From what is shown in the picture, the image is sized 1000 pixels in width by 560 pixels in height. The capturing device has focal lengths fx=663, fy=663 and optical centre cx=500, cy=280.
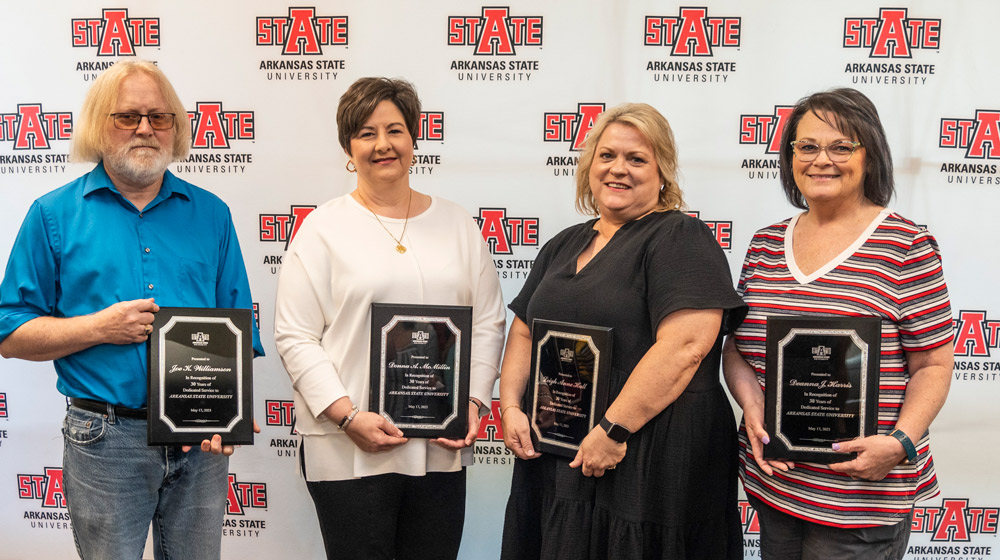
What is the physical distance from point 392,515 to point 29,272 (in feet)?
3.58

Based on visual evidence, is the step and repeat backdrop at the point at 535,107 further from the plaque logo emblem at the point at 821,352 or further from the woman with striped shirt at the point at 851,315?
the plaque logo emblem at the point at 821,352

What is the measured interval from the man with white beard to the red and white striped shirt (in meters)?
1.40

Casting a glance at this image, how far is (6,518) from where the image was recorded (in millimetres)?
2941

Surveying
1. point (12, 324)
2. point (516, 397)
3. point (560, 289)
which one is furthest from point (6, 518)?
point (560, 289)

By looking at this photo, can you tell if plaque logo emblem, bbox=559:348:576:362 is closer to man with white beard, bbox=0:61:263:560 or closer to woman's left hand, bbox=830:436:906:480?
woman's left hand, bbox=830:436:906:480

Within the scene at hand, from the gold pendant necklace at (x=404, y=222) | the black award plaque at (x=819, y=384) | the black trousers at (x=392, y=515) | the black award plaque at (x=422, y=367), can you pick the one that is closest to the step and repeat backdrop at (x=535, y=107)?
the gold pendant necklace at (x=404, y=222)

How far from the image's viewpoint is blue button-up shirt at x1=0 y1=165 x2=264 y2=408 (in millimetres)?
1600

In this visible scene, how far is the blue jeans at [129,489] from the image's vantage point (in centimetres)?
159

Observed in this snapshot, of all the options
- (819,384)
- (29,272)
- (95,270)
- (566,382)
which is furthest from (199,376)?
(819,384)

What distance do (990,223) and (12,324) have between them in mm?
3247

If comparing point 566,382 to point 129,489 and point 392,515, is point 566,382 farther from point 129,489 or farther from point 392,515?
point 129,489

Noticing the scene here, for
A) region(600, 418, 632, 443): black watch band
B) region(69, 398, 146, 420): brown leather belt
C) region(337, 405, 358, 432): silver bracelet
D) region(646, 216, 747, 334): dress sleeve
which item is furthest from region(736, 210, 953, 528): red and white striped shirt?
region(69, 398, 146, 420): brown leather belt

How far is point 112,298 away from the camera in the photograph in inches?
63.6

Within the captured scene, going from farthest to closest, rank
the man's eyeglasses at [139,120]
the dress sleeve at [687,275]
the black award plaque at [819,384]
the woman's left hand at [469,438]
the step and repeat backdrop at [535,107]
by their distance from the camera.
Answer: the step and repeat backdrop at [535,107]
the woman's left hand at [469,438]
the man's eyeglasses at [139,120]
the dress sleeve at [687,275]
the black award plaque at [819,384]
